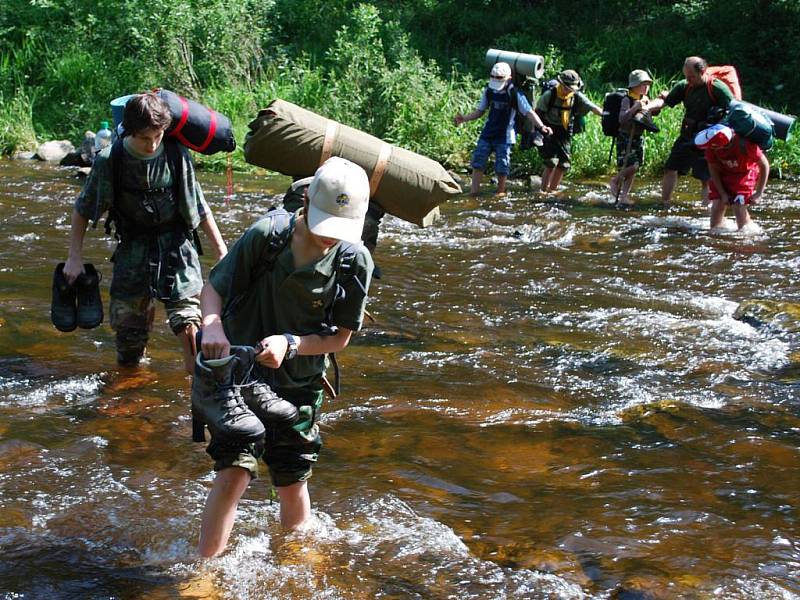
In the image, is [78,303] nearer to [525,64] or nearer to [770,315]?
[770,315]

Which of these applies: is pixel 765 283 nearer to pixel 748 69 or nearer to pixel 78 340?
pixel 78 340

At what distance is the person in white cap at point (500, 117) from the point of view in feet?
41.3

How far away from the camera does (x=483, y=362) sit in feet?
21.7

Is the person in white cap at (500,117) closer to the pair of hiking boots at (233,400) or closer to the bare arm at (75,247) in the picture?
the bare arm at (75,247)

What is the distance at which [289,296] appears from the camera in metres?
3.55

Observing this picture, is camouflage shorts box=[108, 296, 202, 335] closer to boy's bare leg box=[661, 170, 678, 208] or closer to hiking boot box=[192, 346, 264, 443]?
hiking boot box=[192, 346, 264, 443]

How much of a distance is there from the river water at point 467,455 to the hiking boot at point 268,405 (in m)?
0.76

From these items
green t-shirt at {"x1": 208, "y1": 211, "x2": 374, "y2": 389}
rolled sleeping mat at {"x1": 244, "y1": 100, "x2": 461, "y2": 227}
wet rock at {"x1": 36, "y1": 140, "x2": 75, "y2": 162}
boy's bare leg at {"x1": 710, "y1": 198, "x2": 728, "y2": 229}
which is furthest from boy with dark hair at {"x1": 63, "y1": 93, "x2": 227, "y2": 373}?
wet rock at {"x1": 36, "y1": 140, "x2": 75, "y2": 162}

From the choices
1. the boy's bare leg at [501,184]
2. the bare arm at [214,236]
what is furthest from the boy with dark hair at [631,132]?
the bare arm at [214,236]

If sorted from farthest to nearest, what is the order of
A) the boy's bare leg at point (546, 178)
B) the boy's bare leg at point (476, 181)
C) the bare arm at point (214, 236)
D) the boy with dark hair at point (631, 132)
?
the boy's bare leg at point (546, 178) < the boy's bare leg at point (476, 181) < the boy with dark hair at point (631, 132) < the bare arm at point (214, 236)

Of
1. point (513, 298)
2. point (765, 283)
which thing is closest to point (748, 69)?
point (765, 283)

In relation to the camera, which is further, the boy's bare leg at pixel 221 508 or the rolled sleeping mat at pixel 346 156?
the rolled sleeping mat at pixel 346 156

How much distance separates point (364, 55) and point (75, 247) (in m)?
12.0

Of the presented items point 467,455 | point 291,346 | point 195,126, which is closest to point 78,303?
point 195,126
